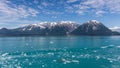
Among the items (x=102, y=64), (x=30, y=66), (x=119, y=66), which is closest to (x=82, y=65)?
(x=102, y=64)

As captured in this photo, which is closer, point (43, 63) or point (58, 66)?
point (58, 66)

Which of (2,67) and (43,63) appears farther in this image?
(43,63)

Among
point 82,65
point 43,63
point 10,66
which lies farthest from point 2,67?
point 82,65

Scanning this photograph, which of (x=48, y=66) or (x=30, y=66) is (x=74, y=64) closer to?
(x=48, y=66)

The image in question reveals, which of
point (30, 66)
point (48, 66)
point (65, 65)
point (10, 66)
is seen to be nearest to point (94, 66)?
point (65, 65)

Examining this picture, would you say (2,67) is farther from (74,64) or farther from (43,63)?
(74,64)

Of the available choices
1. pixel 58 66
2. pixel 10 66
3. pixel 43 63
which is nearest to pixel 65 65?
pixel 58 66

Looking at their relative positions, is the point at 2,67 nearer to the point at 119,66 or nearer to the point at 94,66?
the point at 94,66
